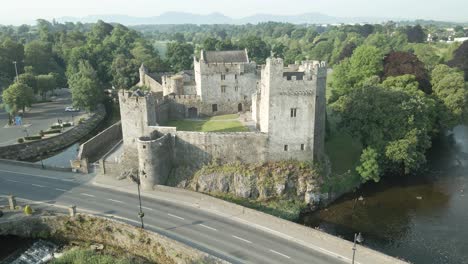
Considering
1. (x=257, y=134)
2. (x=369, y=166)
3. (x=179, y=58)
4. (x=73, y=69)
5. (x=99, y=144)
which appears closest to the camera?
(x=257, y=134)

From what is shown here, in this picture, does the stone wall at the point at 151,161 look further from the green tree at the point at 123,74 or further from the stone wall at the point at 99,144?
the green tree at the point at 123,74

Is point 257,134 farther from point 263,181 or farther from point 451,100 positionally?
point 451,100

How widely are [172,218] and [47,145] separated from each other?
33.0 meters

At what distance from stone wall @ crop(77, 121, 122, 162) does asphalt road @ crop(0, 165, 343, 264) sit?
523 cm

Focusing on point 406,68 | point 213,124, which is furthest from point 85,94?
point 406,68

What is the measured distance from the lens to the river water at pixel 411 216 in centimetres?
3469

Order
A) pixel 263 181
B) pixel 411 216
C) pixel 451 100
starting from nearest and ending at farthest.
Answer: pixel 411 216, pixel 263 181, pixel 451 100

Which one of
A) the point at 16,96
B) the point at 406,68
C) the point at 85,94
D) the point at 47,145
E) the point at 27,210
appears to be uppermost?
the point at 406,68

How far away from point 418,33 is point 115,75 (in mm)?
135823

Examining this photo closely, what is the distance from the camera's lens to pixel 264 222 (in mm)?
34875

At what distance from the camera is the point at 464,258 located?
1305 inches

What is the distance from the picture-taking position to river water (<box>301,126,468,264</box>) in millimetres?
34688

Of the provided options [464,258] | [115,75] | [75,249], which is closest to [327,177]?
[464,258]

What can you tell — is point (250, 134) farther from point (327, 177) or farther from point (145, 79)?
point (145, 79)
